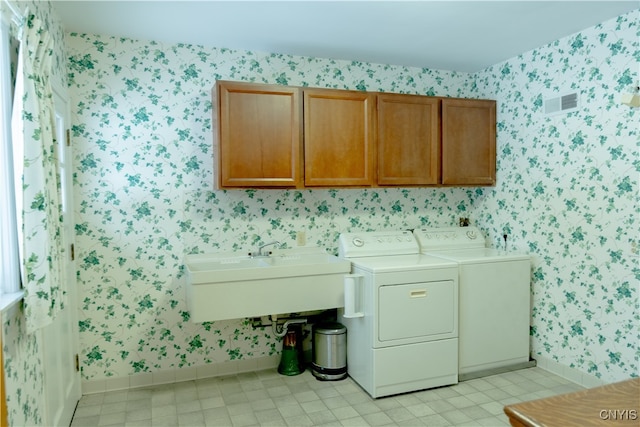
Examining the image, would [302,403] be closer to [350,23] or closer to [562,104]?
[350,23]

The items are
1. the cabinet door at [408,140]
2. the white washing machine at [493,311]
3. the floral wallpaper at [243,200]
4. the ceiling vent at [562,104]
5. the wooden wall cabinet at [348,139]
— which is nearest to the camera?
the floral wallpaper at [243,200]

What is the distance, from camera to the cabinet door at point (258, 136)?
3035mm

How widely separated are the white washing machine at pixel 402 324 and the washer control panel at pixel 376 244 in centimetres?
24

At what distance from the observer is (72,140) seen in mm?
3027

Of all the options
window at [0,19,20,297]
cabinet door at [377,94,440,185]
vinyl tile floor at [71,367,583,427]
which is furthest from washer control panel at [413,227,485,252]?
window at [0,19,20,297]

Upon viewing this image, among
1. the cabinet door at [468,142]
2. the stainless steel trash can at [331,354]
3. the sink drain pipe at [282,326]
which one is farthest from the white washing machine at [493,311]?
the sink drain pipe at [282,326]

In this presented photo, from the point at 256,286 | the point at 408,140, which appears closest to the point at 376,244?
the point at 408,140

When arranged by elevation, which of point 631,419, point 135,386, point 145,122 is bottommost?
point 135,386

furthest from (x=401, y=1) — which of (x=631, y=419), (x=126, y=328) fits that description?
(x=126, y=328)

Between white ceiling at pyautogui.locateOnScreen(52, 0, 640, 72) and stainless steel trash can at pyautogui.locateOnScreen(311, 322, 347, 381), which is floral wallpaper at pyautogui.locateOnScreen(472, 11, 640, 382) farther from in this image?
stainless steel trash can at pyautogui.locateOnScreen(311, 322, 347, 381)

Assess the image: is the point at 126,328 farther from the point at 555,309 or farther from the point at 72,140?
the point at 555,309

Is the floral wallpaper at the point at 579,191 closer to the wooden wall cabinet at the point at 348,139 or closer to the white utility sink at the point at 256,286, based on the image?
the wooden wall cabinet at the point at 348,139

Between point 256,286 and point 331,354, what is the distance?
2.76 feet

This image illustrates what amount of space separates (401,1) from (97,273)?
264cm
